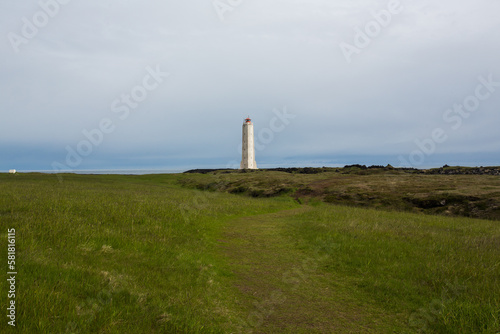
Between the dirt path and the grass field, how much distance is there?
0.04 m

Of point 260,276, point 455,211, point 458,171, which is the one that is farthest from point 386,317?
point 458,171

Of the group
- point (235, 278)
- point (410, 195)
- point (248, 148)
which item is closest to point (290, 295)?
point (235, 278)

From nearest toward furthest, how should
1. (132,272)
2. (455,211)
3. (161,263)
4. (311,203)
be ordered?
1. (132,272)
2. (161,263)
3. (455,211)
4. (311,203)

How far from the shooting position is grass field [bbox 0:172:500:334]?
5.60 metres

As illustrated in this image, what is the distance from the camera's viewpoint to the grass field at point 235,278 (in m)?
5.60

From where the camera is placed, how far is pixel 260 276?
9234 mm

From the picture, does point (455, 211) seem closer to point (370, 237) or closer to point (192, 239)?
point (370, 237)

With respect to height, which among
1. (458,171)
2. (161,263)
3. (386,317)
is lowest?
(386,317)

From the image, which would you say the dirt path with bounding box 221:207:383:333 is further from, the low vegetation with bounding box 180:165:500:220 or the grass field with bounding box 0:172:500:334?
the low vegetation with bounding box 180:165:500:220

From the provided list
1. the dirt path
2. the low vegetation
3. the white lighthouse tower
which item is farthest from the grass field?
the white lighthouse tower

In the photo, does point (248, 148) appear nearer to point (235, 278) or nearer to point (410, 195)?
point (410, 195)

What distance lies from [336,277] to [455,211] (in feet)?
77.8

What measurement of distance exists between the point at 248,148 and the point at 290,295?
99442 mm

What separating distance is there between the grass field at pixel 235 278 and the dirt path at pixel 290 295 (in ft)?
0.12
